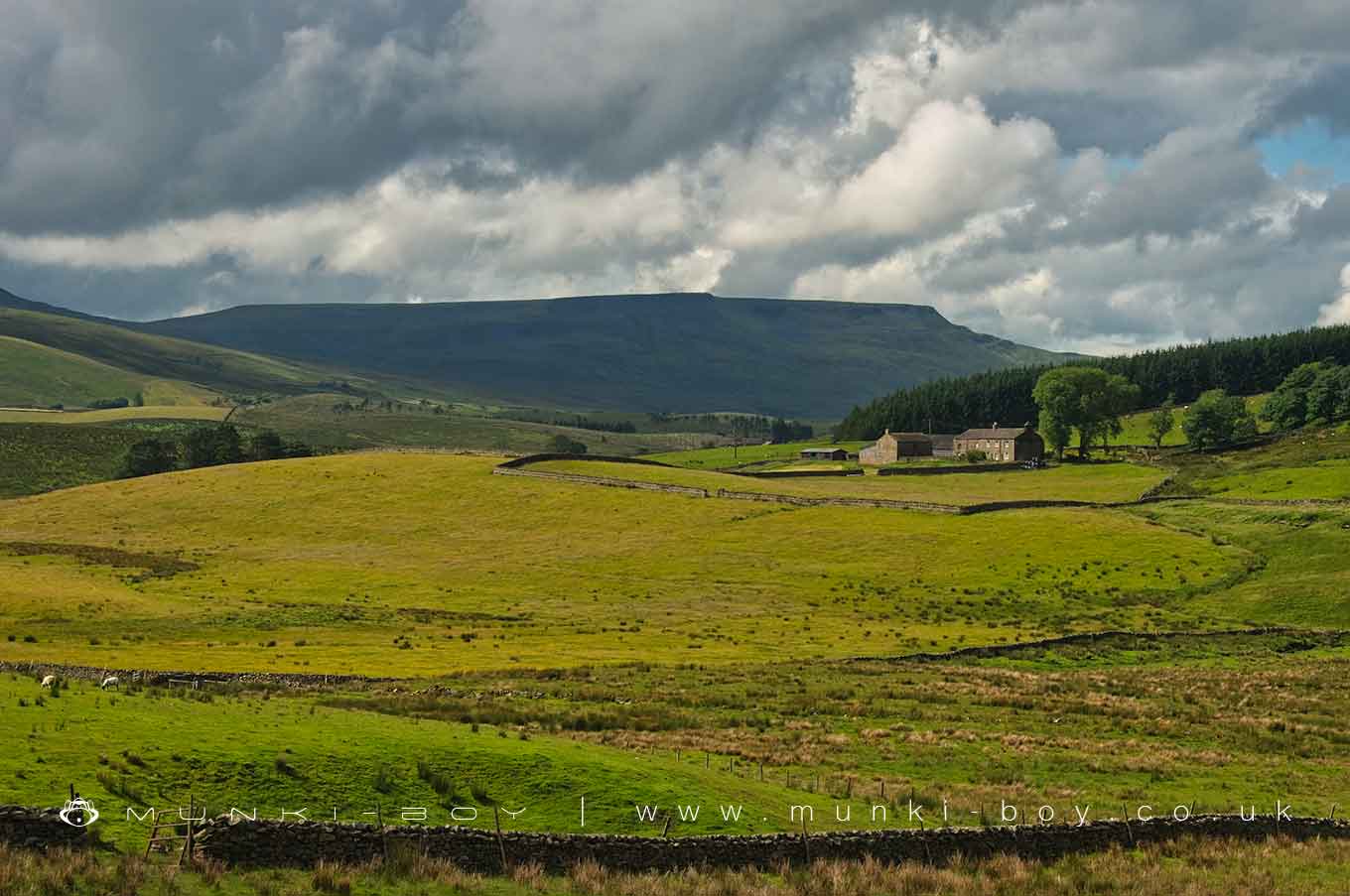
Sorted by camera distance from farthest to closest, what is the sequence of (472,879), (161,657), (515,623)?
(515,623), (161,657), (472,879)

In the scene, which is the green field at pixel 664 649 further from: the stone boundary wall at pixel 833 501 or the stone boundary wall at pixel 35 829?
the stone boundary wall at pixel 833 501

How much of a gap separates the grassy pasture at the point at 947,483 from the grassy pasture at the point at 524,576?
13.7 meters

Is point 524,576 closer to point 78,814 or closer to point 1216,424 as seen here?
point 78,814

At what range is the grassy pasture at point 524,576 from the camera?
64938mm

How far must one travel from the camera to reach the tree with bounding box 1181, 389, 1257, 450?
585 feet

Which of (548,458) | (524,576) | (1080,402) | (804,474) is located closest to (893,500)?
(524,576)

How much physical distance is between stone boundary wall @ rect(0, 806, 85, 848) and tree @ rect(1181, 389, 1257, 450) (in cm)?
18061

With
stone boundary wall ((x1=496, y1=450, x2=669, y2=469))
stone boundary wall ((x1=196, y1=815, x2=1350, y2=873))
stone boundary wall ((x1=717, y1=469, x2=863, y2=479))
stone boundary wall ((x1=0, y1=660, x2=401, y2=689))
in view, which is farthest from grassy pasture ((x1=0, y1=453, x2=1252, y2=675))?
stone boundary wall ((x1=717, y1=469, x2=863, y2=479))

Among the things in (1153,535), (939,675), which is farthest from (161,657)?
(1153,535)

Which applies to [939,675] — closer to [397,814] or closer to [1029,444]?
[397,814]

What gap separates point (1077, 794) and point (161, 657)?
40.5 metres

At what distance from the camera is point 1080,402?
181 metres

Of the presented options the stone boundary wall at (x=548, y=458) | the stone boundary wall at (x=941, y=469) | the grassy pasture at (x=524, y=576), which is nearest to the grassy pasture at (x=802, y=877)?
the grassy pasture at (x=524, y=576)

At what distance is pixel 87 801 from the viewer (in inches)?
901
